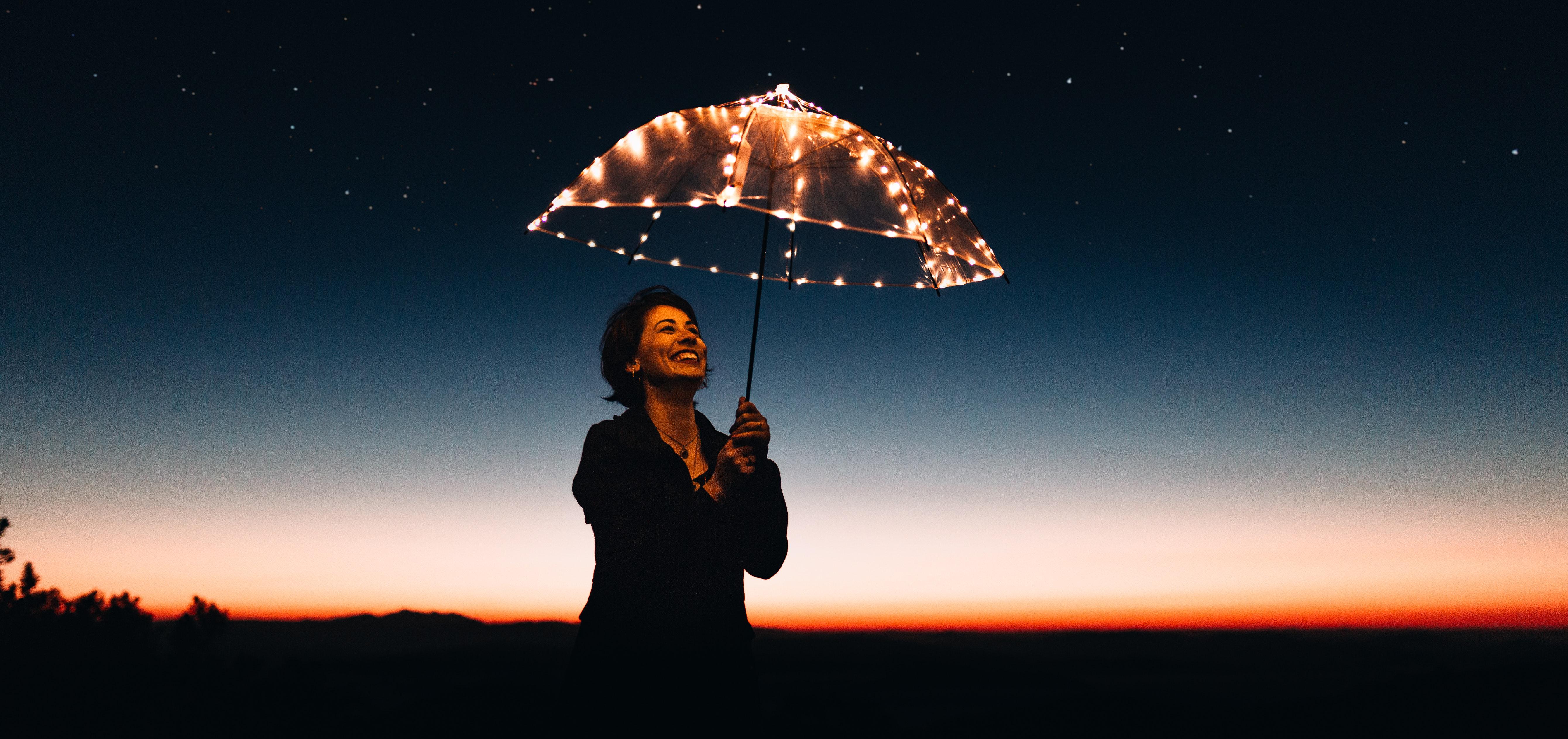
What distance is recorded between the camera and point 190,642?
45.6 ft

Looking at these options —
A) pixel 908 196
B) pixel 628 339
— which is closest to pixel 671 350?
pixel 628 339

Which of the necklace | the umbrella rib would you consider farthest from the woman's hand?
the umbrella rib

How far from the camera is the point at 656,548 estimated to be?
2945 millimetres

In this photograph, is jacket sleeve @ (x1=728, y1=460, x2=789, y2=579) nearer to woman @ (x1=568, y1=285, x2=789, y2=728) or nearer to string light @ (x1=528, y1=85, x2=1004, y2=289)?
woman @ (x1=568, y1=285, x2=789, y2=728)

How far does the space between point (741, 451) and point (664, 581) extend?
58 cm

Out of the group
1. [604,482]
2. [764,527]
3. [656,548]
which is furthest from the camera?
[764,527]

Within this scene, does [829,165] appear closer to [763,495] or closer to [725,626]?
[763,495]

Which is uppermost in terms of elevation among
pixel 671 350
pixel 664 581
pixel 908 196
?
pixel 908 196

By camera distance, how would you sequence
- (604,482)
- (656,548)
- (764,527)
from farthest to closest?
1. (764,527)
2. (604,482)
3. (656,548)

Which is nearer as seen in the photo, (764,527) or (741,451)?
(741,451)

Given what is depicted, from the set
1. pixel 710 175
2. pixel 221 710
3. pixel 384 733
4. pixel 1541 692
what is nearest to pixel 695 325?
pixel 710 175

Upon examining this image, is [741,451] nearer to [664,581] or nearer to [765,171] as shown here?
[664,581]

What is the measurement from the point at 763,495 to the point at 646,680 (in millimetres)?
862

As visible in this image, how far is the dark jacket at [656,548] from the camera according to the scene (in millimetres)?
2955
